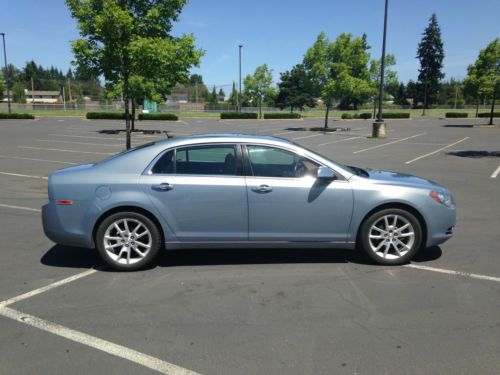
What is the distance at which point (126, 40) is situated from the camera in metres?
11.9

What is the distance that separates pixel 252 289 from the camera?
13.9 feet

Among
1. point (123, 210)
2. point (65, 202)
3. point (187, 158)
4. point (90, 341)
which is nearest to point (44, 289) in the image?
point (65, 202)

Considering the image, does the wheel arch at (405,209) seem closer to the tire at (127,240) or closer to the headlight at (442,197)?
the headlight at (442,197)

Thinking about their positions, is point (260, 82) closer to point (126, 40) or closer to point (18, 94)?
point (126, 40)

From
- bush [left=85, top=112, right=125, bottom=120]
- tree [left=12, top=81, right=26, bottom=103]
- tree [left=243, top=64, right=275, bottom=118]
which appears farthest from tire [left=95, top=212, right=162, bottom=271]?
tree [left=12, top=81, right=26, bottom=103]

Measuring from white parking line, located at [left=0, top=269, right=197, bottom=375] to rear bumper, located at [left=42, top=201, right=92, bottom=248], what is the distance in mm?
703

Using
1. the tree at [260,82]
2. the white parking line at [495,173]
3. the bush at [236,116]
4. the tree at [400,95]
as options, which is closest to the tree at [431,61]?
the tree at [400,95]

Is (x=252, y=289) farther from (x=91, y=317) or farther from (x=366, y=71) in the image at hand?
(x=366, y=71)

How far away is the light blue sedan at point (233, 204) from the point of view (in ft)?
15.0

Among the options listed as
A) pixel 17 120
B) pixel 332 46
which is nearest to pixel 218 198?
pixel 332 46

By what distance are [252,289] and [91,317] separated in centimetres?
153

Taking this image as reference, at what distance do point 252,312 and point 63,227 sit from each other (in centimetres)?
236

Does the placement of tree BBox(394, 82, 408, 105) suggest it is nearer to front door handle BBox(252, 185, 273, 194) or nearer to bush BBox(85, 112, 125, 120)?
bush BBox(85, 112, 125, 120)

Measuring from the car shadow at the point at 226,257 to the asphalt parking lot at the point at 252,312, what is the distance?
0.03 metres
